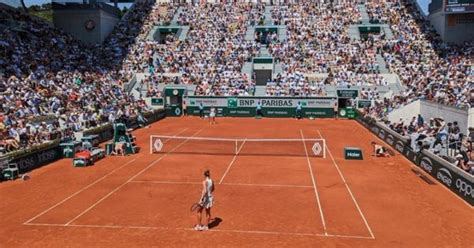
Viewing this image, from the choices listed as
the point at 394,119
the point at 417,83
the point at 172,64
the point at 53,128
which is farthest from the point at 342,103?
the point at 53,128

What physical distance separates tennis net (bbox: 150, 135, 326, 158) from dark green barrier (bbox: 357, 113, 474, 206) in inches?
177

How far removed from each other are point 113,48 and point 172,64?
8699 mm

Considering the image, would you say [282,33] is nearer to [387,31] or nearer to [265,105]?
[387,31]

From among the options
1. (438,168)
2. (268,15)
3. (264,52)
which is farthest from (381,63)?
(438,168)

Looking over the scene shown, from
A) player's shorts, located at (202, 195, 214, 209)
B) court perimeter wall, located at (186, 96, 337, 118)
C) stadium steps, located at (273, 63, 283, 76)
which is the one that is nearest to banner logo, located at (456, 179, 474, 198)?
player's shorts, located at (202, 195, 214, 209)

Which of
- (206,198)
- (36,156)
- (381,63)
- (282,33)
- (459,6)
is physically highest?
(459,6)

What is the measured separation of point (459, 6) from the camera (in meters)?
47.8

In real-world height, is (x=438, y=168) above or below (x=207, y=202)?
below

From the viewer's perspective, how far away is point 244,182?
20422 millimetres

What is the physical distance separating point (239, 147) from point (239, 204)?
12782mm

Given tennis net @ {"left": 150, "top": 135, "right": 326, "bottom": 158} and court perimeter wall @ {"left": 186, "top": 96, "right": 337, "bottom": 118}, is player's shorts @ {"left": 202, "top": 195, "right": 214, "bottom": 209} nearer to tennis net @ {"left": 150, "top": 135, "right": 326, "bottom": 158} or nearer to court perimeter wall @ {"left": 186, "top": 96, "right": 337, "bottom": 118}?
tennis net @ {"left": 150, "top": 135, "right": 326, "bottom": 158}

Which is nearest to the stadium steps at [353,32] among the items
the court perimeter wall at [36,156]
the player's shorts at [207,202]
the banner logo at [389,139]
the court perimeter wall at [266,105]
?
the court perimeter wall at [266,105]

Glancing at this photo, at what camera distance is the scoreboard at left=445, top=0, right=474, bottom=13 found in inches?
1836

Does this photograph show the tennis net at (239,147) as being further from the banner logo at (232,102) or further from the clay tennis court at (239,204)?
the banner logo at (232,102)
